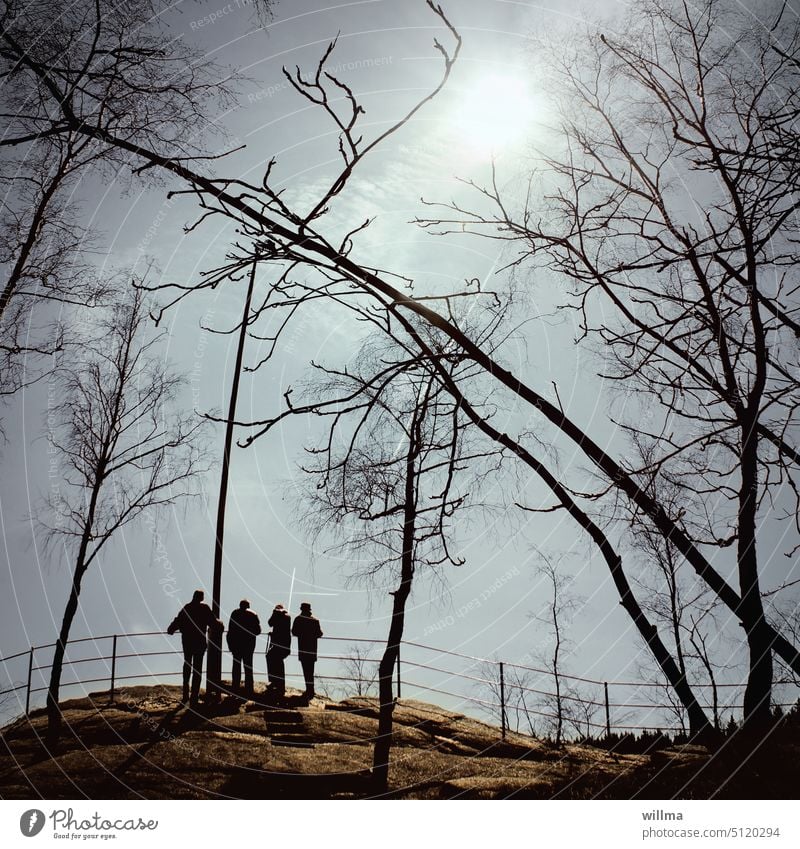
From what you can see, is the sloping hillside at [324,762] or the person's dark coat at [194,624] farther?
the person's dark coat at [194,624]

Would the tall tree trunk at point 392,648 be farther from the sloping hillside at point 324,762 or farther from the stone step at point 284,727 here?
the stone step at point 284,727

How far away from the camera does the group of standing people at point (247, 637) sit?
26.1 ft

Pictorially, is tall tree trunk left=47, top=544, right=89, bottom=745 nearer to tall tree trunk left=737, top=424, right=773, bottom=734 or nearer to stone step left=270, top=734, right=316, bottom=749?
stone step left=270, top=734, right=316, bottom=749

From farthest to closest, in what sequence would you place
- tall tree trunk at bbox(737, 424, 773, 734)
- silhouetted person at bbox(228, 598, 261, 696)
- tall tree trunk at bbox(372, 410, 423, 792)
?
silhouetted person at bbox(228, 598, 261, 696), tall tree trunk at bbox(372, 410, 423, 792), tall tree trunk at bbox(737, 424, 773, 734)

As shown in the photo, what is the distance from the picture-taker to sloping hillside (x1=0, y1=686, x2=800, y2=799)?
404 cm

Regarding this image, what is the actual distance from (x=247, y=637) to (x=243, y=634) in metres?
0.06

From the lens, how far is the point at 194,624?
756 cm

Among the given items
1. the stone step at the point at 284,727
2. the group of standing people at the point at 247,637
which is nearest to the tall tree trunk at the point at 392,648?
the stone step at the point at 284,727

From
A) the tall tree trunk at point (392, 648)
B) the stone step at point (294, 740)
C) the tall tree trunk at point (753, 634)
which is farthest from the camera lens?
the stone step at point (294, 740)

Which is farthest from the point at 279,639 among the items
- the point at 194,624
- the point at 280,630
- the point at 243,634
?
the point at 194,624

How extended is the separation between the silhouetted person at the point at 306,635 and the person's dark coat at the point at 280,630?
0.68 feet

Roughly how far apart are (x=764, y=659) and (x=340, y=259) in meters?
2.64

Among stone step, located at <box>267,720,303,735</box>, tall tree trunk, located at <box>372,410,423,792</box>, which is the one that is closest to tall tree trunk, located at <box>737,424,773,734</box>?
tall tree trunk, located at <box>372,410,423,792</box>
